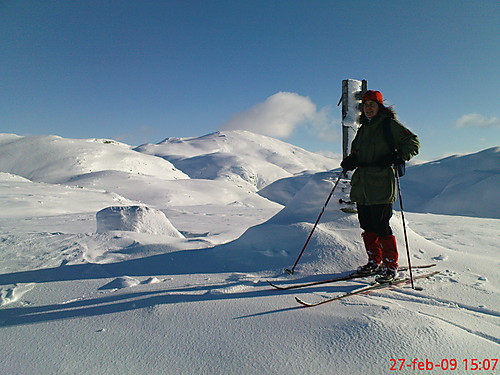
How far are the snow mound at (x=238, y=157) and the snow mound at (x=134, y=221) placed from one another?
100ft

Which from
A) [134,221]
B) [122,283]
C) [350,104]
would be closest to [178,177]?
[134,221]

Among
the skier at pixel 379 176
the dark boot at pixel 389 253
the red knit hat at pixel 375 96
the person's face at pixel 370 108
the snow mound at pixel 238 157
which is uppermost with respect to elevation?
the snow mound at pixel 238 157

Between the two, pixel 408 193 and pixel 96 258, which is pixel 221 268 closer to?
pixel 96 258

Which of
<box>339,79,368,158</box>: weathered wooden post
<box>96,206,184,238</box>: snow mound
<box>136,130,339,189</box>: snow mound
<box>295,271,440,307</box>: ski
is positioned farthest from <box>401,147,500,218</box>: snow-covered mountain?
<box>96,206,184,238</box>: snow mound

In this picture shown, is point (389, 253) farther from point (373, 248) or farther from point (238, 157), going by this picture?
point (238, 157)

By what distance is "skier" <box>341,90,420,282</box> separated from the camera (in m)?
2.58

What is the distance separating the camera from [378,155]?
268 cm

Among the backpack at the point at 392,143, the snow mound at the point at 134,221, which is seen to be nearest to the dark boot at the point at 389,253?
the backpack at the point at 392,143

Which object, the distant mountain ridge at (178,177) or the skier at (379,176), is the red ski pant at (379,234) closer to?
the skier at (379,176)

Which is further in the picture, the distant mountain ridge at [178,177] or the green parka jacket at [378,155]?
the distant mountain ridge at [178,177]

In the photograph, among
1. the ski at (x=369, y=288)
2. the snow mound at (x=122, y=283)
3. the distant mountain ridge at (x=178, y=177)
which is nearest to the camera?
the ski at (x=369, y=288)

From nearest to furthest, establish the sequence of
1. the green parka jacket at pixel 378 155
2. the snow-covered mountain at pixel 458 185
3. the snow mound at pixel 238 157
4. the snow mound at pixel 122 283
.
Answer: the snow mound at pixel 122 283 < the green parka jacket at pixel 378 155 < the snow-covered mountain at pixel 458 185 < the snow mound at pixel 238 157

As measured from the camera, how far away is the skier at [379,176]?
2.58m

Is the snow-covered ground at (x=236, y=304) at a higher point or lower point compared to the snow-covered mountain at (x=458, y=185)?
lower
